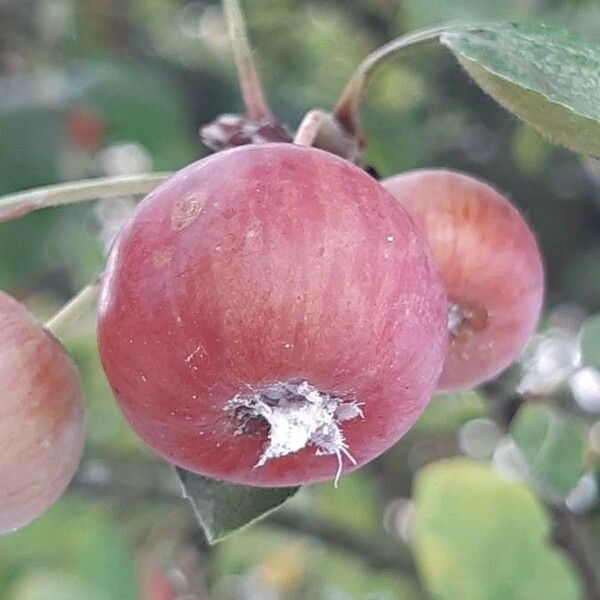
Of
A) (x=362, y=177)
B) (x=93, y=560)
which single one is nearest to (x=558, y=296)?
(x=93, y=560)

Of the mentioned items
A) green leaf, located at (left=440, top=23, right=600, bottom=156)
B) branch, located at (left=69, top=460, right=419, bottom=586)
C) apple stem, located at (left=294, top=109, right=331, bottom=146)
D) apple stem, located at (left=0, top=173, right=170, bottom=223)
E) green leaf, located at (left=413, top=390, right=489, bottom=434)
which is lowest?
branch, located at (left=69, top=460, right=419, bottom=586)

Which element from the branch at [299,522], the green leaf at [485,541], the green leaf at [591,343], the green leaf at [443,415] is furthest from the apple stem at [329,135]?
the branch at [299,522]

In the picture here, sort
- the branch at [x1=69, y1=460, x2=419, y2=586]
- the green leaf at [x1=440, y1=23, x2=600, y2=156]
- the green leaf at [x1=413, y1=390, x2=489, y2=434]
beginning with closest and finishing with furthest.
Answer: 1. the green leaf at [x1=440, y1=23, x2=600, y2=156]
2. the green leaf at [x1=413, y1=390, x2=489, y2=434]
3. the branch at [x1=69, y1=460, x2=419, y2=586]

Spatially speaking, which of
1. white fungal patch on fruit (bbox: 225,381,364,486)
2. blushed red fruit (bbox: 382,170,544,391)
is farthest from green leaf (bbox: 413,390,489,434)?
white fungal patch on fruit (bbox: 225,381,364,486)

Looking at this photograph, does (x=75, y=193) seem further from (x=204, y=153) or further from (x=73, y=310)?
(x=204, y=153)

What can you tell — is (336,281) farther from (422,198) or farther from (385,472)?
(385,472)

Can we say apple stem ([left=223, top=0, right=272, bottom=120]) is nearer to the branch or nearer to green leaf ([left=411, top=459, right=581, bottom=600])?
green leaf ([left=411, top=459, right=581, bottom=600])

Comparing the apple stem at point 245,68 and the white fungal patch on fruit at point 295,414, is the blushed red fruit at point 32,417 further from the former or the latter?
the apple stem at point 245,68
